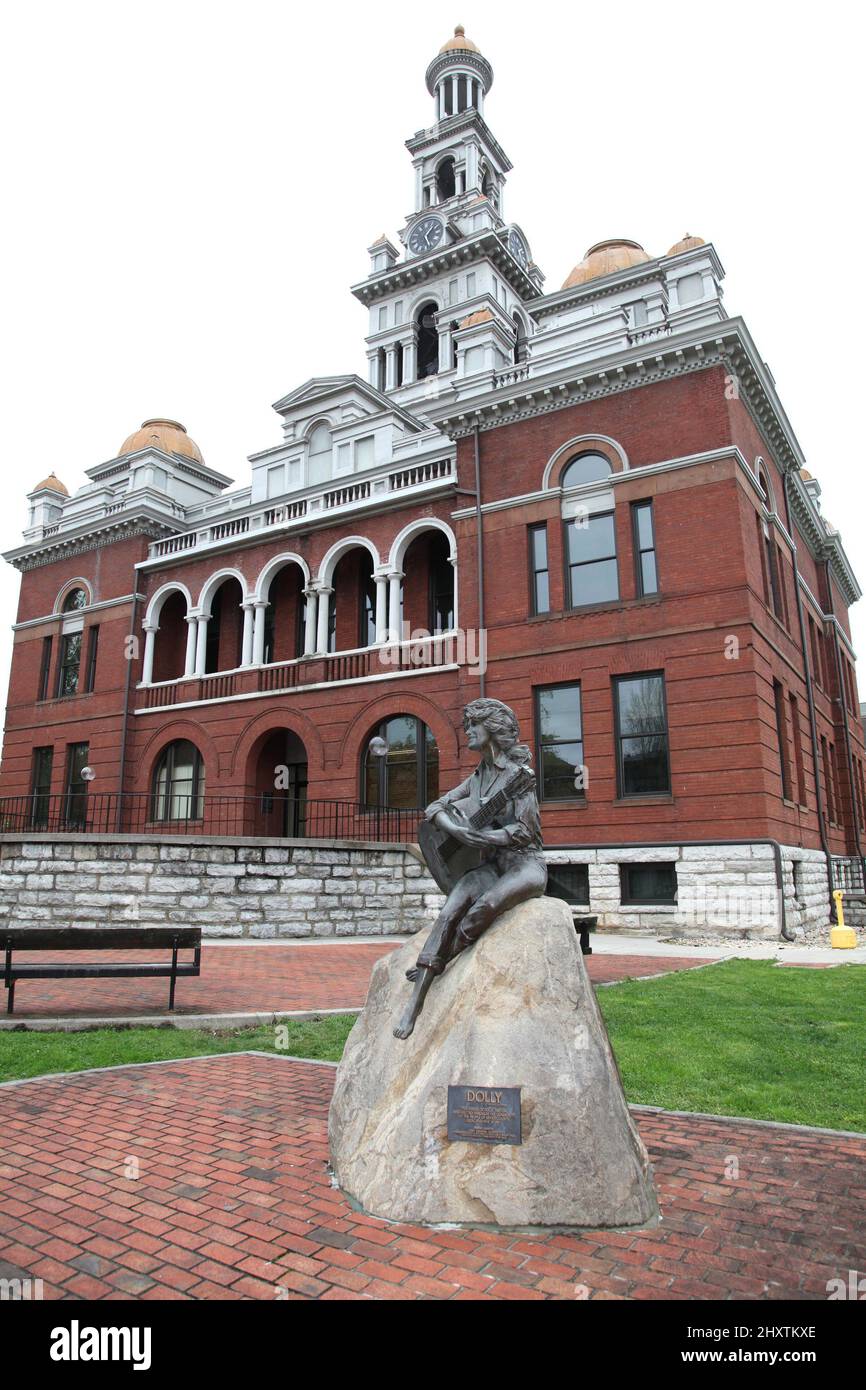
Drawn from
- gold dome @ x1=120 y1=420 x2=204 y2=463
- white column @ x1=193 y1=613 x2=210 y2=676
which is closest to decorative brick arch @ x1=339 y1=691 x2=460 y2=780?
white column @ x1=193 y1=613 x2=210 y2=676

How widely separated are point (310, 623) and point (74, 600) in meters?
11.2

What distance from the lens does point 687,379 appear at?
791 inches

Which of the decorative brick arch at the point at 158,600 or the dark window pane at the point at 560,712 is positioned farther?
the decorative brick arch at the point at 158,600

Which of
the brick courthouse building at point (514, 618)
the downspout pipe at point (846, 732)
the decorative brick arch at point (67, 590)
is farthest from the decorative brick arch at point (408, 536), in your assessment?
the downspout pipe at point (846, 732)

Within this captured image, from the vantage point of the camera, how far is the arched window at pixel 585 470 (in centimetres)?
2111

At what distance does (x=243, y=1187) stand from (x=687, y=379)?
19675 millimetres

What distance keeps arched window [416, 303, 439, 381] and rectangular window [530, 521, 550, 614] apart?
22.6 meters

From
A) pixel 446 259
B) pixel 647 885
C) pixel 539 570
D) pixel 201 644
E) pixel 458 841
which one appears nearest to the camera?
pixel 458 841

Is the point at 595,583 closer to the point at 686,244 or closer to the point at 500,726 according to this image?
the point at 686,244

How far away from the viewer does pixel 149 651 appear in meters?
29.3

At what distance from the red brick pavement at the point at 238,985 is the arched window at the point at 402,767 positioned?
8.25 metres

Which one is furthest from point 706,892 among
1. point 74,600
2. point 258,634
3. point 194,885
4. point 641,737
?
point 74,600

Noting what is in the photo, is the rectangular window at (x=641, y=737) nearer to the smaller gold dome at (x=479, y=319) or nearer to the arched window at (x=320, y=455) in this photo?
the smaller gold dome at (x=479, y=319)

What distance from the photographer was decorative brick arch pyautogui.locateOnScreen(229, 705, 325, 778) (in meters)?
24.5
